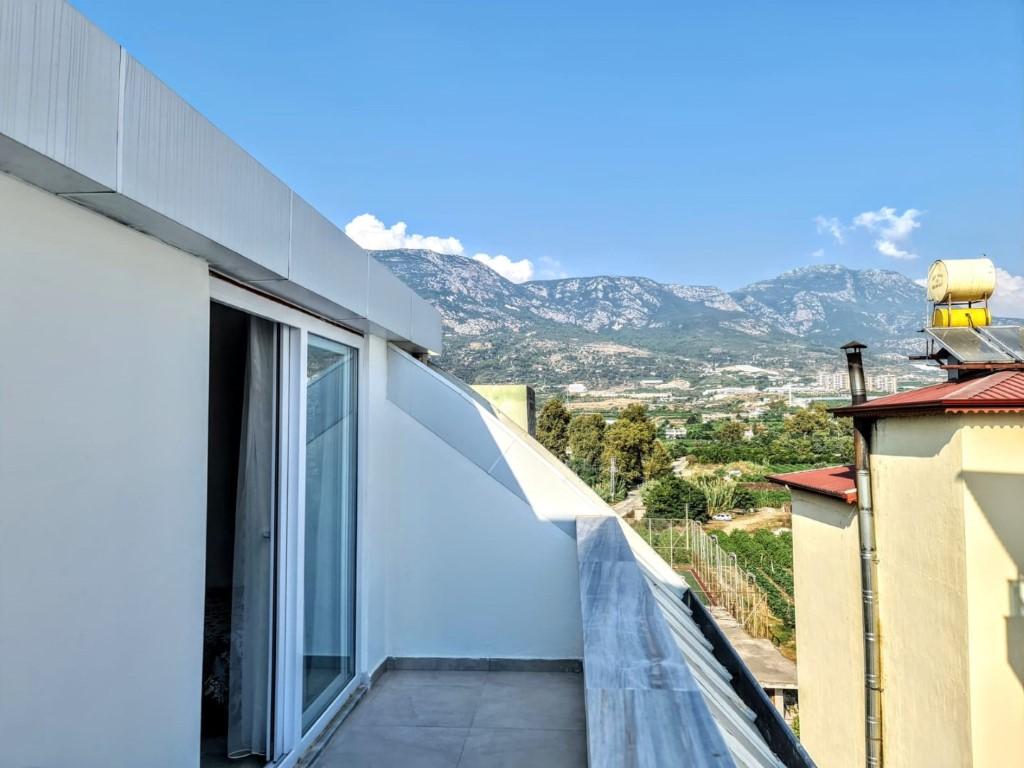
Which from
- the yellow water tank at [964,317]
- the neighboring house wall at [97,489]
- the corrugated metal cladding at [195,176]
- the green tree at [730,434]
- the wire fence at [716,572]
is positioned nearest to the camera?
the neighboring house wall at [97,489]

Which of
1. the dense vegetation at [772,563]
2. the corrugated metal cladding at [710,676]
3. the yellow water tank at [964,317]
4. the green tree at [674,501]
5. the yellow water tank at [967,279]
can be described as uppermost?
the yellow water tank at [967,279]

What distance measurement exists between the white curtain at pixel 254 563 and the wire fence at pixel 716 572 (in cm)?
1584

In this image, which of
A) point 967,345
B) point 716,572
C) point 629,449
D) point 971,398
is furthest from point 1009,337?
point 629,449

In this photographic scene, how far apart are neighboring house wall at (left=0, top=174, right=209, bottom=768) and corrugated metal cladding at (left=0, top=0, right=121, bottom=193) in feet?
0.62

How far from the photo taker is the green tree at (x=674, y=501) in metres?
34.2

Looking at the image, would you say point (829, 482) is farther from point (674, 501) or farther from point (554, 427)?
point (554, 427)

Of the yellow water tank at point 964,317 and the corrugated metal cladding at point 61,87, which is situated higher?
the yellow water tank at point 964,317

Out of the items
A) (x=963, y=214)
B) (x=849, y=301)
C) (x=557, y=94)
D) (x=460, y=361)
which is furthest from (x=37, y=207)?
(x=849, y=301)

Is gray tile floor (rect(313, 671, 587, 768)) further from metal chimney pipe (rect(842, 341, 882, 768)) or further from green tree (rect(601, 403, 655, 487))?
green tree (rect(601, 403, 655, 487))

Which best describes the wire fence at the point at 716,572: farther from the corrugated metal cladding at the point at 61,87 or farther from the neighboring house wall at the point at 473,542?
the corrugated metal cladding at the point at 61,87

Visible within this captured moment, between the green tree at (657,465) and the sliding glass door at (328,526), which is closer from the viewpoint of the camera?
the sliding glass door at (328,526)

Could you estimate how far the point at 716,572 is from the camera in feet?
71.4

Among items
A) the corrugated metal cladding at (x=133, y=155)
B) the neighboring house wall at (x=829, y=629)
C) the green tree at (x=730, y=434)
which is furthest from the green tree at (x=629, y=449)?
the corrugated metal cladding at (x=133, y=155)

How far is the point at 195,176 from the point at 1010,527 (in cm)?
757
